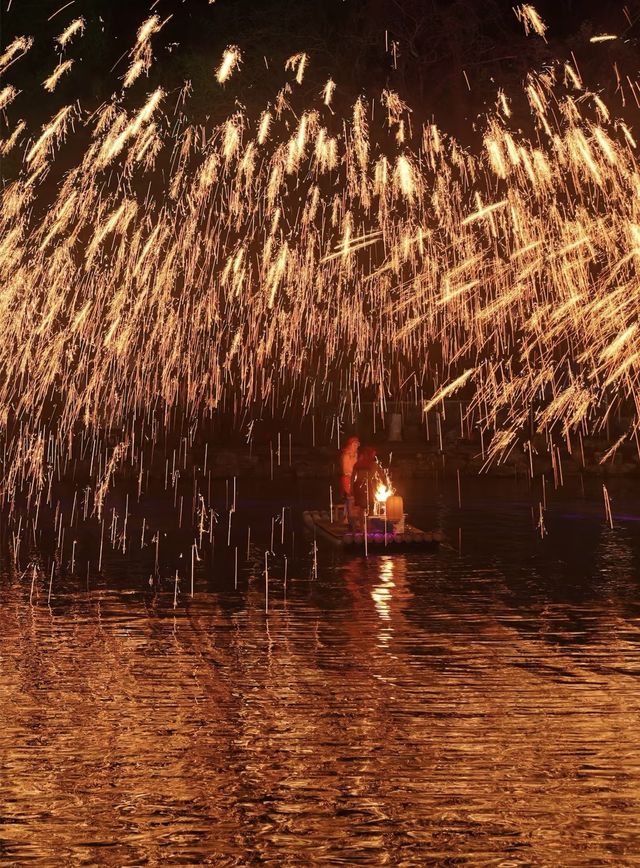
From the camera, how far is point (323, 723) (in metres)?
8.07

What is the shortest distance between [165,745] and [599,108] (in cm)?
2009

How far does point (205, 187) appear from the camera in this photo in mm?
26297

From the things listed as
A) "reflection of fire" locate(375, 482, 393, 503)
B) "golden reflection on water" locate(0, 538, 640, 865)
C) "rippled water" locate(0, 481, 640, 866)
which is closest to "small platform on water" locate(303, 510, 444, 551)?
"reflection of fire" locate(375, 482, 393, 503)

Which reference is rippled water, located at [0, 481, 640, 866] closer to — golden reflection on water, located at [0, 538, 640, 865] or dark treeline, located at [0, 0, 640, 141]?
golden reflection on water, located at [0, 538, 640, 865]

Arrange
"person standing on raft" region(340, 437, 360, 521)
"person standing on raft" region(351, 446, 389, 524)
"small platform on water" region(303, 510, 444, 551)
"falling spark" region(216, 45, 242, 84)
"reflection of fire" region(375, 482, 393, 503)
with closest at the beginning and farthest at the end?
1. "small platform on water" region(303, 510, 444, 551)
2. "person standing on raft" region(351, 446, 389, 524)
3. "reflection of fire" region(375, 482, 393, 503)
4. "person standing on raft" region(340, 437, 360, 521)
5. "falling spark" region(216, 45, 242, 84)

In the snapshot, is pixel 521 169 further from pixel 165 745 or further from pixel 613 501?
pixel 165 745

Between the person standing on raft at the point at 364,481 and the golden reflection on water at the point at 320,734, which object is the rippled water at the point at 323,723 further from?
the person standing on raft at the point at 364,481

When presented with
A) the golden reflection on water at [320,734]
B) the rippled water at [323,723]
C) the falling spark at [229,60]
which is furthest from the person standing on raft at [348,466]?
the falling spark at [229,60]

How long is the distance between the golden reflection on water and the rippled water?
19 mm

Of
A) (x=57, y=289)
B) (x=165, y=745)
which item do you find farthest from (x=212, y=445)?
(x=165, y=745)

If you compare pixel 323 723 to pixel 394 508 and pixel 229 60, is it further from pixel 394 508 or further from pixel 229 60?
pixel 229 60

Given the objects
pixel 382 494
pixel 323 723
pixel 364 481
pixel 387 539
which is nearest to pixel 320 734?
pixel 323 723

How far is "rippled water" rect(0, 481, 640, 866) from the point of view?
19.2ft

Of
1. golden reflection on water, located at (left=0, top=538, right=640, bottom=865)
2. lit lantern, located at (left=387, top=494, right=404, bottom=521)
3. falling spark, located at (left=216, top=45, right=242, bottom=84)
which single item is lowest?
golden reflection on water, located at (left=0, top=538, right=640, bottom=865)
